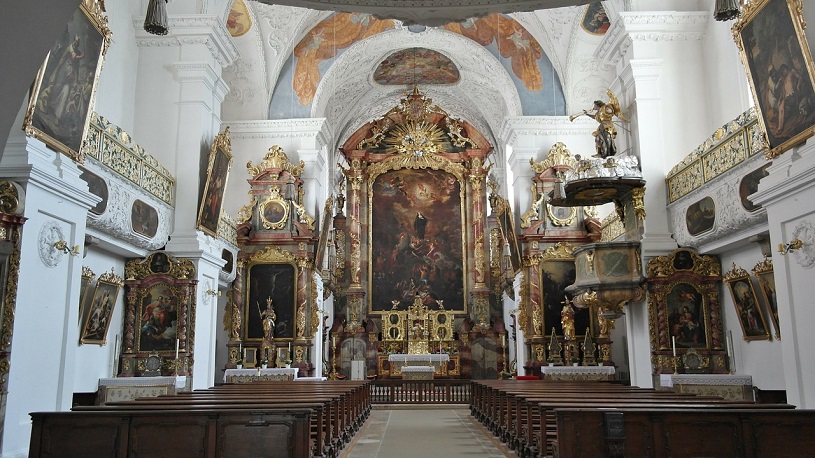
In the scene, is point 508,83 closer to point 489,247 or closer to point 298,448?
point 489,247

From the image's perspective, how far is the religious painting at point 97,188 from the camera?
30.0 ft

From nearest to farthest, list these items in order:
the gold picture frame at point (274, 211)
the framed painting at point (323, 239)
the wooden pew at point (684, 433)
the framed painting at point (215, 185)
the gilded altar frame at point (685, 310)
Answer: the wooden pew at point (684, 433) < the gilded altar frame at point (685, 310) < the framed painting at point (215, 185) < the gold picture frame at point (274, 211) < the framed painting at point (323, 239)

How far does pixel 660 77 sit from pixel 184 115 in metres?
8.14

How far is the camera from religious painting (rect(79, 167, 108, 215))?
9.16 metres

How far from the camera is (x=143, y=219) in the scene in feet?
35.2

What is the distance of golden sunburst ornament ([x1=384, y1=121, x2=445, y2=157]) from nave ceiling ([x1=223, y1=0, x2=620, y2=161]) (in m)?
2.16

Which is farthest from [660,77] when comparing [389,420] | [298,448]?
[298,448]

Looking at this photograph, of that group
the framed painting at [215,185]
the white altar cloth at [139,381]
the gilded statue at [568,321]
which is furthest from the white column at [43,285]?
the gilded statue at [568,321]

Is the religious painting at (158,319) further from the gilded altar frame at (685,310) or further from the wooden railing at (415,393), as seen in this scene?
the wooden railing at (415,393)

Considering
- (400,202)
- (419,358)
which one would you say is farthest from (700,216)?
(400,202)

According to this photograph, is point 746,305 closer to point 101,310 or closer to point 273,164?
point 101,310

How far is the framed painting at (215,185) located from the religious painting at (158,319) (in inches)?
49.8

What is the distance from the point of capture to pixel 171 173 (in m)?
12.1

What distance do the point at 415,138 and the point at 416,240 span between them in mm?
5888
